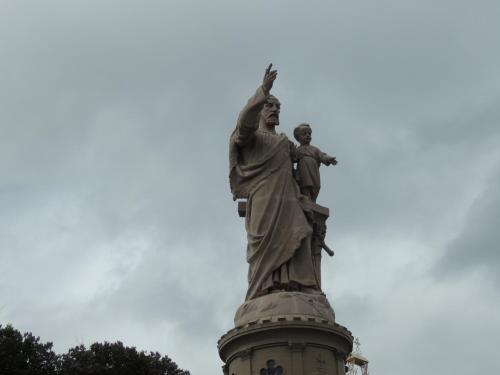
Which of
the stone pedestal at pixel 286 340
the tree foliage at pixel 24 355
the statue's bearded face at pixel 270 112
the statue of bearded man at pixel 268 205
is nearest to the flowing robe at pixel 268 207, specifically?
the statue of bearded man at pixel 268 205

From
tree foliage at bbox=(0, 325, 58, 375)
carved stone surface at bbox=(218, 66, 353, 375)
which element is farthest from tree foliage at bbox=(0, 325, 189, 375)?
carved stone surface at bbox=(218, 66, 353, 375)

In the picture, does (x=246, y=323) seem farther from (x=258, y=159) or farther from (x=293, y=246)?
(x=258, y=159)

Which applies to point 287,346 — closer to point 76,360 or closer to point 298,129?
point 298,129

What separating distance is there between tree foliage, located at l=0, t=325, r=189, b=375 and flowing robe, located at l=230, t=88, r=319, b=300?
1348 centimetres

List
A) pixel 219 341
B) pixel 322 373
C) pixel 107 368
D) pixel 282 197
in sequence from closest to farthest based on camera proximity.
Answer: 1. pixel 322 373
2. pixel 219 341
3. pixel 282 197
4. pixel 107 368

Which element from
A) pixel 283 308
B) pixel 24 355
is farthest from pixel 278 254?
pixel 24 355

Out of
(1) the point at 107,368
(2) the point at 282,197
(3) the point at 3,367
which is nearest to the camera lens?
(2) the point at 282,197

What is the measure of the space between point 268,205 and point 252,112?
2.09 metres

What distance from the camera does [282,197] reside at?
58.7ft

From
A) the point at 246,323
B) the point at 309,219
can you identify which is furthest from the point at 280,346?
the point at 309,219

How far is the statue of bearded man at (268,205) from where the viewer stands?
17250 millimetres

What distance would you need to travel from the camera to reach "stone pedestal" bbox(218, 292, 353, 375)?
15.6 m

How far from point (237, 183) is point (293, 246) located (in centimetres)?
219

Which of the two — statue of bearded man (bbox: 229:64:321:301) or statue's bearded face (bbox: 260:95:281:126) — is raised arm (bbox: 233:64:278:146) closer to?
statue of bearded man (bbox: 229:64:321:301)
